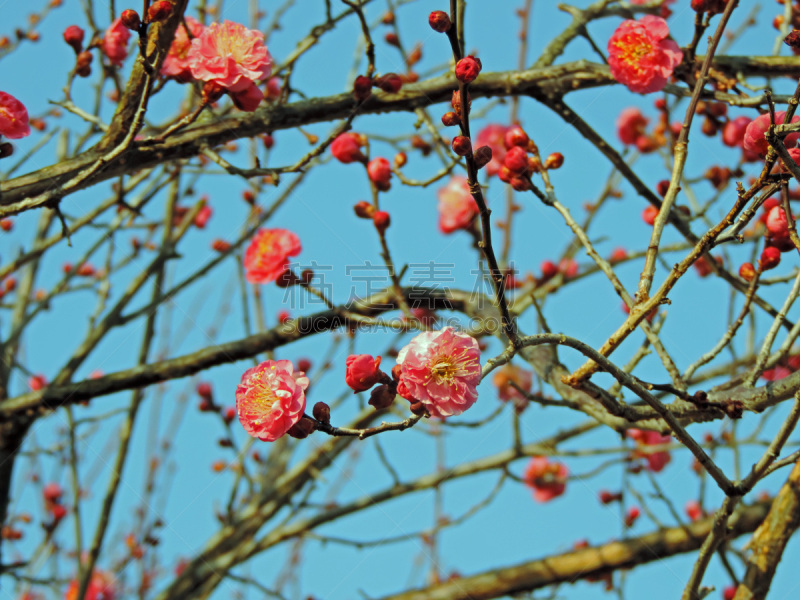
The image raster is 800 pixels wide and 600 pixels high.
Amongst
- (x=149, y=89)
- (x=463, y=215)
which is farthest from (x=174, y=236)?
(x=149, y=89)

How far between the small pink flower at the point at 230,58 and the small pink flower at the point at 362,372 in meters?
1.02

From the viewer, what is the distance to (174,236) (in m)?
3.41

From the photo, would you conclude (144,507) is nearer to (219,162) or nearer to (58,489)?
(58,489)

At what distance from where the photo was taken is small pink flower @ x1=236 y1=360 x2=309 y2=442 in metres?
1.34

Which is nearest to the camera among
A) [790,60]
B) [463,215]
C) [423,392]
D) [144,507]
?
[423,392]

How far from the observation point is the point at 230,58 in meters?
1.95

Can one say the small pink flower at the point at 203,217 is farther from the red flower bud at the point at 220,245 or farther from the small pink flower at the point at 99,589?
the small pink flower at the point at 99,589

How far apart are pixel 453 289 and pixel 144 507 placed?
2923mm

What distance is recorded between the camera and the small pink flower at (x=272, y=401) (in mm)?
1345

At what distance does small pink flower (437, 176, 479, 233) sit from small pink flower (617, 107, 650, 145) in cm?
140

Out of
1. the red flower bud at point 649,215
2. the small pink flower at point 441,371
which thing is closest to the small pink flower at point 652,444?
the red flower bud at point 649,215

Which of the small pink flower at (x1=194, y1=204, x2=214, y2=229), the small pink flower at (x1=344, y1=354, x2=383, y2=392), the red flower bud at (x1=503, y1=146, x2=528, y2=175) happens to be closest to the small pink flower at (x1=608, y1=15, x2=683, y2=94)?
the red flower bud at (x1=503, y1=146, x2=528, y2=175)

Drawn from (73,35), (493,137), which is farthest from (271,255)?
(493,137)

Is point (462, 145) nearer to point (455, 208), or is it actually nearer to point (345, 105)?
point (345, 105)
